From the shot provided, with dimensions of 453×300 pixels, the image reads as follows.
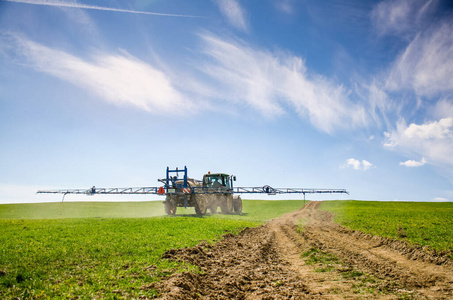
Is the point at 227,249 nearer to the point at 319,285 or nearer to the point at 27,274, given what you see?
the point at 319,285

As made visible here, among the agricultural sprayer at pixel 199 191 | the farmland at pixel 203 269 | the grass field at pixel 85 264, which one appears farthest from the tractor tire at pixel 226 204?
the farmland at pixel 203 269

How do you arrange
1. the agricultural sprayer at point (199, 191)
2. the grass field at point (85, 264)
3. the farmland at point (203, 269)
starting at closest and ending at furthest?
1. the grass field at point (85, 264)
2. the farmland at point (203, 269)
3. the agricultural sprayer at point (199, 191)

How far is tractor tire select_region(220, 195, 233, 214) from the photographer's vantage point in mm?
39031

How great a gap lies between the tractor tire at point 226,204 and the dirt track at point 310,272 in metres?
22.6

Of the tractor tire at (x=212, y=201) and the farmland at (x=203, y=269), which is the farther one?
Result: the tractor tire at (x=212, y=201)

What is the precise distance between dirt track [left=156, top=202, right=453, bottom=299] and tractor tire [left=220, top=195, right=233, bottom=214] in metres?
22.6

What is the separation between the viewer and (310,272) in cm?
1047

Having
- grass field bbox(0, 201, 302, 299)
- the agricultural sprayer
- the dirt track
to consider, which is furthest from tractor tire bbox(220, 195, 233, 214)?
the dirt track

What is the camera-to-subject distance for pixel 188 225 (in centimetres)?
2180

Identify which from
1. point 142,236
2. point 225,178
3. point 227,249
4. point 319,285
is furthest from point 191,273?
point 225,178

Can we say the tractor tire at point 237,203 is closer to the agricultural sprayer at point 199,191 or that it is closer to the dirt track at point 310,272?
the agricultural sprayer at point 199,191

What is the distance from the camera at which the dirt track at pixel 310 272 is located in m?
8.23

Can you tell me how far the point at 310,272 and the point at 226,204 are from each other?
29.2m

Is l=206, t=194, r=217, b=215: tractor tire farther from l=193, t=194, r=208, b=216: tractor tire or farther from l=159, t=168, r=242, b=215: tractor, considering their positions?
l=193, t=194, r=208, b=216: tractor tire
